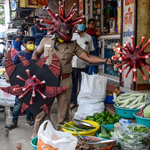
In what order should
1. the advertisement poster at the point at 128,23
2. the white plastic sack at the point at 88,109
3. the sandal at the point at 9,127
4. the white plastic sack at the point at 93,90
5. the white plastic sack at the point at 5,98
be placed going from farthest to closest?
the white plastic sack at the point at 5,98
the sandal at the point at 9,127
the advertisement poster at the point at 128,23
the white plastic sack at the point at 93,90
the white plastic sack at the point at 88,109

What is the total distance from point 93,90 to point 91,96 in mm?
124

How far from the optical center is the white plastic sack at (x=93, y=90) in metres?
4.03

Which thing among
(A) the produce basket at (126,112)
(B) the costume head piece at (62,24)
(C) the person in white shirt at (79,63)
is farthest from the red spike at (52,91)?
(C) the person in white shirt at (79,63)

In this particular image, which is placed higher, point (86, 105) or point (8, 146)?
point (86, 105)

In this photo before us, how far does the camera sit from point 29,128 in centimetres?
450

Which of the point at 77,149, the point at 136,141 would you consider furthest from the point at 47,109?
the point at 136,141

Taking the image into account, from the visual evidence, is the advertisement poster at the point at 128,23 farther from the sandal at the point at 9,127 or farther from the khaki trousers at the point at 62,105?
the sandal at the point at 9,127

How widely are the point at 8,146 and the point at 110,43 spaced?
3841mm

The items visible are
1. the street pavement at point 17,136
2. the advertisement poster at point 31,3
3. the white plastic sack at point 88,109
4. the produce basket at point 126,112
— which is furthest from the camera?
the advertisement poster at point 31,3

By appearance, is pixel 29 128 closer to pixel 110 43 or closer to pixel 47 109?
pixel 47 109

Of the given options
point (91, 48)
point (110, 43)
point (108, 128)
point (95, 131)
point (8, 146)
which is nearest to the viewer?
point (95, 131)

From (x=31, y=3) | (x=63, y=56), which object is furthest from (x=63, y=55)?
(x=31, y=3)

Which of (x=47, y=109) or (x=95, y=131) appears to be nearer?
(x=95, y=131)

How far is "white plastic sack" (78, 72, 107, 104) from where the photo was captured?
403 cm
